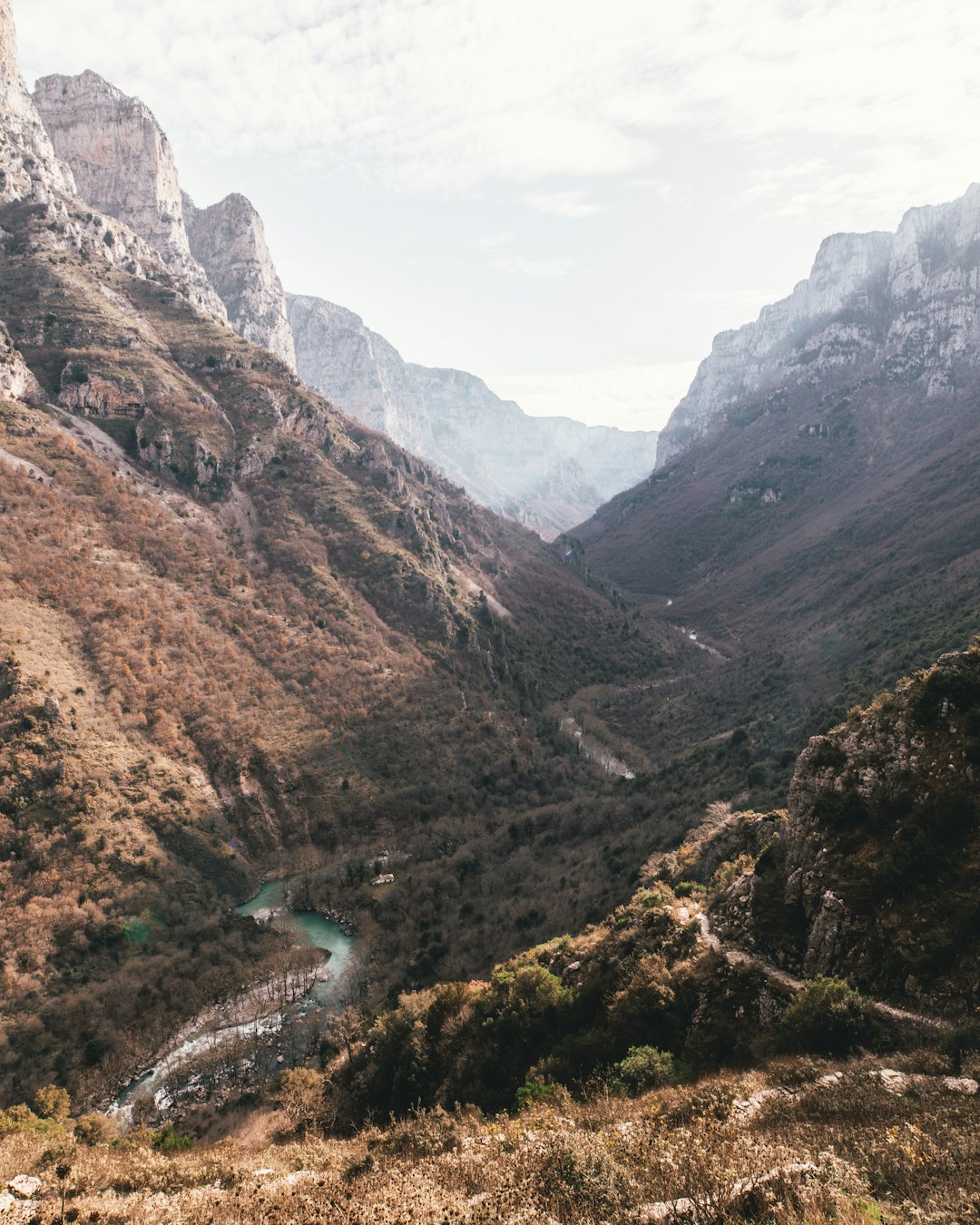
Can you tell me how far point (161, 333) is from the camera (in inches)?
5276

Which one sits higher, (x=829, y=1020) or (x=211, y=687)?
(x=211, y=687)

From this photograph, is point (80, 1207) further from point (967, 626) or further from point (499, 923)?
point (967, 626)

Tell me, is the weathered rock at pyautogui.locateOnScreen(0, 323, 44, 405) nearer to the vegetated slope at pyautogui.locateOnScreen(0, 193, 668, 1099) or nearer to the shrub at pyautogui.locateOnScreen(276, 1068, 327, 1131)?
the vegetated slope at pyautogui.locateOnScreen(0, 193, 668, 1099)

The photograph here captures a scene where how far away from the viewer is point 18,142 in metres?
158

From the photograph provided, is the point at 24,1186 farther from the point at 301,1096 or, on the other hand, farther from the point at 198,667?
the point at 198,667

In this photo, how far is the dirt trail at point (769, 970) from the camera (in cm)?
1708

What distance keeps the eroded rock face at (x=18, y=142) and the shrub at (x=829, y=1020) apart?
200 meters

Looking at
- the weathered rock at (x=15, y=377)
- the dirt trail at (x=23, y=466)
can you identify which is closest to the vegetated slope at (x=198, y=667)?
the dirt trail at (x=23, y=466)

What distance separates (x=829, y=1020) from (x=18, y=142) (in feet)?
744

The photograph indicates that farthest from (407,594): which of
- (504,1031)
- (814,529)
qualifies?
(814,529)

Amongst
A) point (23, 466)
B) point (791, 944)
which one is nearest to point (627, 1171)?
point (791, 944)

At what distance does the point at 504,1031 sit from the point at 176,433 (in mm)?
109346

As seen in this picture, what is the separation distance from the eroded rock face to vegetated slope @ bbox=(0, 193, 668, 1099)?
13363 millimetres

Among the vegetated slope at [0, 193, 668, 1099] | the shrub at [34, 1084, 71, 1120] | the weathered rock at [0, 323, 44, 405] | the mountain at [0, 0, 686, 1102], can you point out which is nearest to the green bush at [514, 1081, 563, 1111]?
the mountain at [0, 0, 686, 1102]
